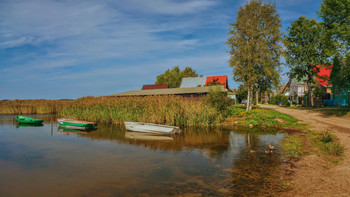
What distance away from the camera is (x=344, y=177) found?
8.56m

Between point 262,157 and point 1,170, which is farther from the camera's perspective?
point 262,157

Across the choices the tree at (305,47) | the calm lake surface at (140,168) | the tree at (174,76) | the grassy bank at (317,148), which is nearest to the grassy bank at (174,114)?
the calm lake surface at (140,168)

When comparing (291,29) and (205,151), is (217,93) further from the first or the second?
(291,29)

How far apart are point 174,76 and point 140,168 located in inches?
2694

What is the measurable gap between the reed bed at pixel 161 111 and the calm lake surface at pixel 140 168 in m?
8.56

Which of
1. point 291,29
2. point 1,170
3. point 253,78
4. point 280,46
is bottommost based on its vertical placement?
point 1,170

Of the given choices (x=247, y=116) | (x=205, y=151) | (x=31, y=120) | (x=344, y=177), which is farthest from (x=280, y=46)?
(x=31, y=120)

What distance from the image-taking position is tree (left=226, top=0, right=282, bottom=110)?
1326 inches

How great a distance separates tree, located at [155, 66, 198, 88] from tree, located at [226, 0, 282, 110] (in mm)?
43931

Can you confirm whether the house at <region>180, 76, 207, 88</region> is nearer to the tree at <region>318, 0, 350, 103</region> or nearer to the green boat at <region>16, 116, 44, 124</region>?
the tree at <region>318, 0, 350, 103</region>

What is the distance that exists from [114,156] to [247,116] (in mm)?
20597

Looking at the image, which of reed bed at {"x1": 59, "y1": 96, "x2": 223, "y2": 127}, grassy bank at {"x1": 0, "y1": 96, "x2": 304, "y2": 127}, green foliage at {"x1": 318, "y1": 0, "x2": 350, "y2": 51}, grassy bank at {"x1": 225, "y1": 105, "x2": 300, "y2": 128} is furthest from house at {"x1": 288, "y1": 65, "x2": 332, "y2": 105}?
reed bed at {"x1": 59, "y1": 96, "x2": 223, "y2": 127}

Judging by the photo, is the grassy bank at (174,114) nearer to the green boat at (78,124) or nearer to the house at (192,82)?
the green boat at (78,124)

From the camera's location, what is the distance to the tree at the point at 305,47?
4252cm
